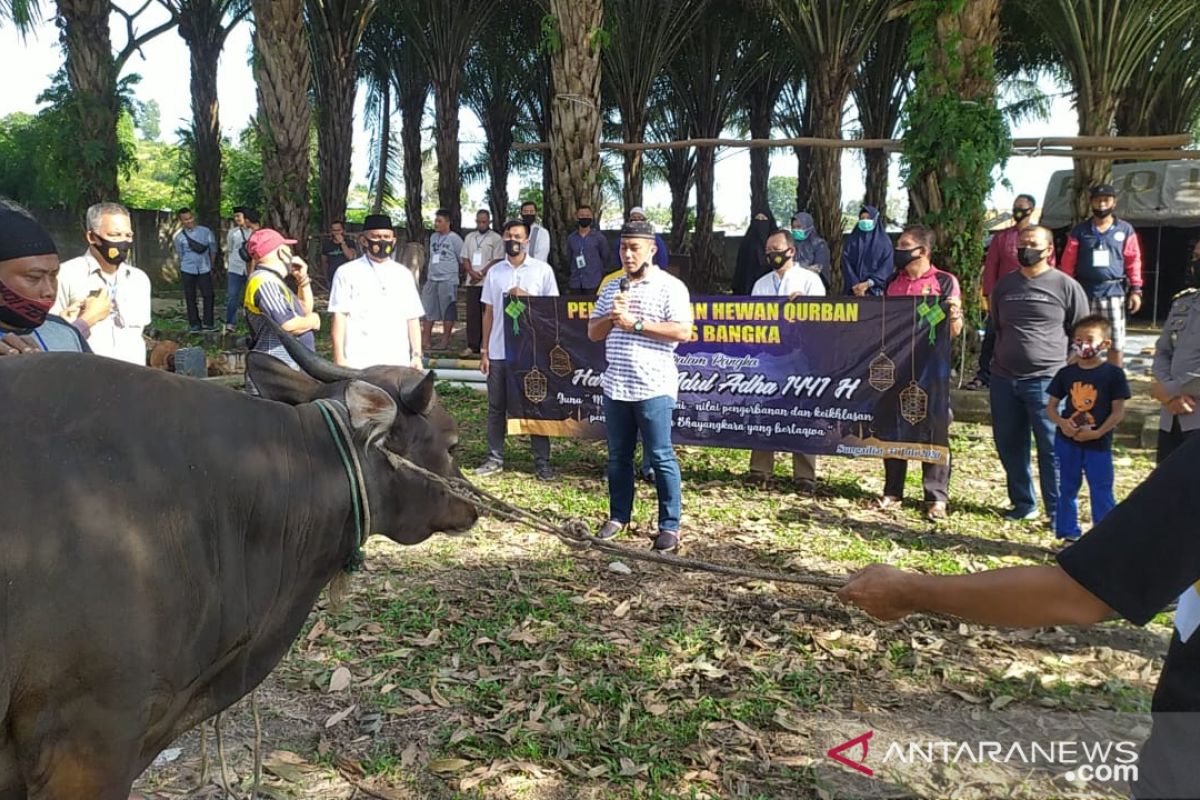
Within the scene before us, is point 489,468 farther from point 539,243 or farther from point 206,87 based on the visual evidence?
point 206,87

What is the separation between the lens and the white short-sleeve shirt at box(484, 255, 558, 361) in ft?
27.9

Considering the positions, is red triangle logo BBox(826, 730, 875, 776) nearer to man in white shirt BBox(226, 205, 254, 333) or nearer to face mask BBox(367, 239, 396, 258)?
face mask BBox(367, 239, 396, 258)

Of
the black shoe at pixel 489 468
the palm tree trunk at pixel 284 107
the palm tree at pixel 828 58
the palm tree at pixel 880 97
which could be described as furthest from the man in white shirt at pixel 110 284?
the palm tree at pixel 880 97

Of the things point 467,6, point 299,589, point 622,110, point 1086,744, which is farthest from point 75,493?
point 467,6

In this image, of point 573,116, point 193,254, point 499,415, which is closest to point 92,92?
point 193,254

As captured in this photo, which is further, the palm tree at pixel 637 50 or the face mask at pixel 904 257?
the palm tree at pixel 637 50

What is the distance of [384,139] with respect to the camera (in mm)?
33062

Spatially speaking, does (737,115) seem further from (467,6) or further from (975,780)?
(975,780)

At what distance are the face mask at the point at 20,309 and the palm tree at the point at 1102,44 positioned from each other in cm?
1378

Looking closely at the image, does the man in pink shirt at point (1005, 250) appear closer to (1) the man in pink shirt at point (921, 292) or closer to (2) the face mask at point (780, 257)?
(1) the man in pink shirt at point (921, 292)

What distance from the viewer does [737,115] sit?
3294 centimetres

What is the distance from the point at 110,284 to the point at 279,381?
3.47 meters

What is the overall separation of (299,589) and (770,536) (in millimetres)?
4390

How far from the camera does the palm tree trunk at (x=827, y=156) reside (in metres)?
18.2
